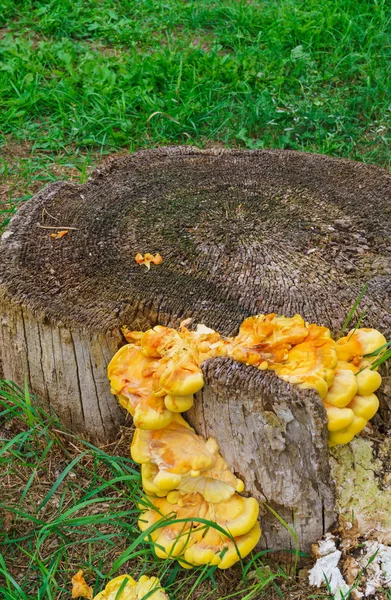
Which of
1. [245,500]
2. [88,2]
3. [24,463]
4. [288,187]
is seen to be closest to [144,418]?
[245,500]

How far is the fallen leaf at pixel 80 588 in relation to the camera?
7.52 ft

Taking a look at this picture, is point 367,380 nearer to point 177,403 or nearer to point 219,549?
point 177,403

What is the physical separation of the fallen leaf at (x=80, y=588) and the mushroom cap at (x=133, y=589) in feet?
0.33

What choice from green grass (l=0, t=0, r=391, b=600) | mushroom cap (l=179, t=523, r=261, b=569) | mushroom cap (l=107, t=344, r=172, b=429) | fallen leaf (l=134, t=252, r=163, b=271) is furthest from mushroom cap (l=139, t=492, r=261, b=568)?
green grass (l=0, t=0, r=391, b=600)

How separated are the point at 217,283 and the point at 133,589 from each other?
45.9 inches

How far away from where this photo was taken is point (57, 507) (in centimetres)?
268

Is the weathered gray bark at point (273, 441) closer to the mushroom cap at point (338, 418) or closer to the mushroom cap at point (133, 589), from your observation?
the mushroom cap at point (338, 418)

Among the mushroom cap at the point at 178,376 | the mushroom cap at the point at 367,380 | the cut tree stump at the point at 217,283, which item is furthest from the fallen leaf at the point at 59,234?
the mushroom cap at the point at 367,380

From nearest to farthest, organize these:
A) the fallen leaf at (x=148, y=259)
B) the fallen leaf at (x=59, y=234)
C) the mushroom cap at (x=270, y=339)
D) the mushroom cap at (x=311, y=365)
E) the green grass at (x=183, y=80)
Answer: the mushroom cap at (x=311, y=365), the mushroom cap at (x=270, y=339), the fallen leaf at (x=148, y=259), the fallen leaf at (x=59, y=234), the green grass at (x=183, y=80)

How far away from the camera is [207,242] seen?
9.53ft

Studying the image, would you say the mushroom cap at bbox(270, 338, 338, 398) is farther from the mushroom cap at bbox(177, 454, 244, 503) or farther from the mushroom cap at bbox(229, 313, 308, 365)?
the mushroom cap at bbox(177, 454, 244, 503)

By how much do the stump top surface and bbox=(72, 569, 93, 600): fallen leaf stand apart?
89 centimetres

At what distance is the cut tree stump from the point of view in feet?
7.43

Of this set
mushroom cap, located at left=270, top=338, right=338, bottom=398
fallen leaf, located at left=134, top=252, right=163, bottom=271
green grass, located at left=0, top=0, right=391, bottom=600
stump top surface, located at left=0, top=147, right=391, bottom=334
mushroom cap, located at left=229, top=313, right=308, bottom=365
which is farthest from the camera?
green grass, located at left=0, top=0, right=391, bottom=600
